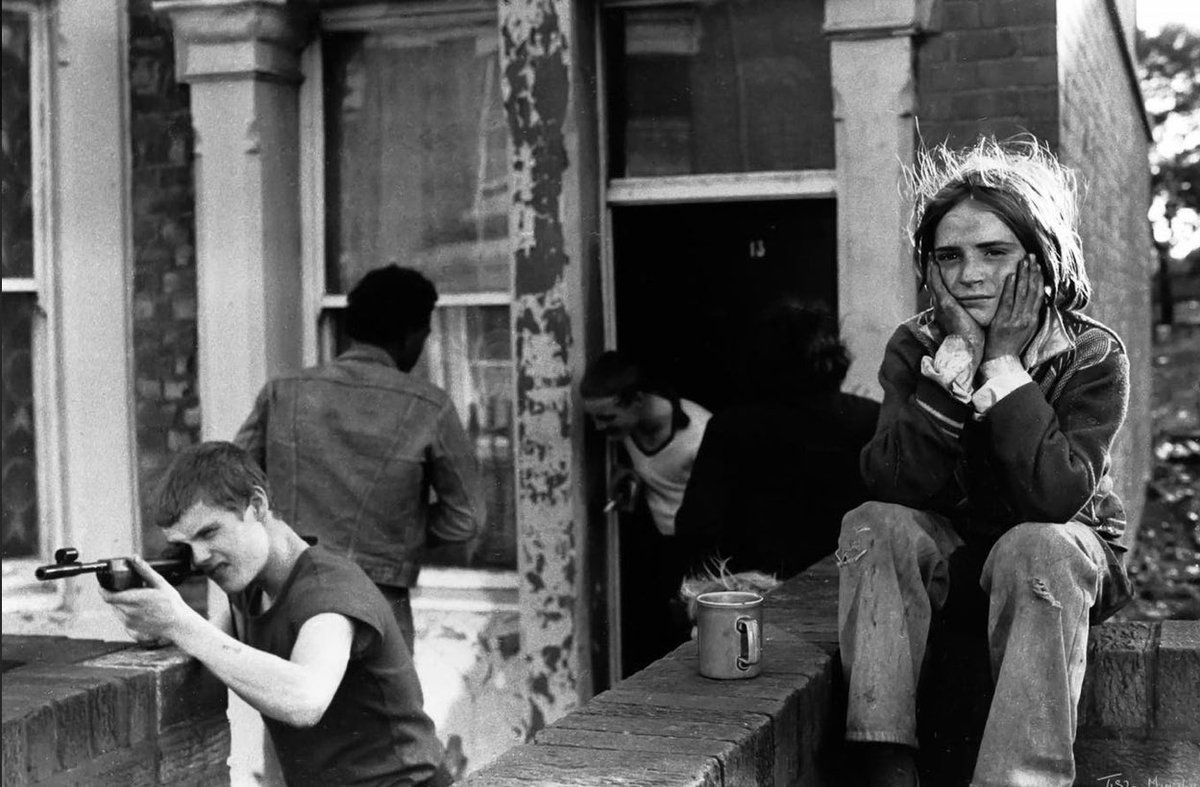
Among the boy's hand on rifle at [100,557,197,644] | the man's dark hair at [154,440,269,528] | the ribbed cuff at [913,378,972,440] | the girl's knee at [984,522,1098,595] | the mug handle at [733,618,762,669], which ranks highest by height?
the ribbed cuff at [913,378,972,440]

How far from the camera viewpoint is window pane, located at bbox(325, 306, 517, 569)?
6.21m

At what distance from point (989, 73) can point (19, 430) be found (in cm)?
415

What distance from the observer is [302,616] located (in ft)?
11.4

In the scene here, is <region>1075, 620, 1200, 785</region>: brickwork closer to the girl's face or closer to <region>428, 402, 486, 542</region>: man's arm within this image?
the girl's face

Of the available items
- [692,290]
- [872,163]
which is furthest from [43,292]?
[872,163]

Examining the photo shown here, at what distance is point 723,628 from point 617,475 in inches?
97.5

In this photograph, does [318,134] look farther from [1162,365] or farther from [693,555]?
[1162,365]

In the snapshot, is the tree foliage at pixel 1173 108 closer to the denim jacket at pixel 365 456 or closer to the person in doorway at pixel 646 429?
the person in doorway at pixel 646 429

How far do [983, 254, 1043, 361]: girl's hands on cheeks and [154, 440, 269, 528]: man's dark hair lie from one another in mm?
1684

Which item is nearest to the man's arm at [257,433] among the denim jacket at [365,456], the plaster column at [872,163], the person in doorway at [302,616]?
the denim jacket at [365,456]

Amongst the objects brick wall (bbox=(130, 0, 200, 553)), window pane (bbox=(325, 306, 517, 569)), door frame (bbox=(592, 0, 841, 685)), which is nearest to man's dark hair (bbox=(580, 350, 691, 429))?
door frame (bbox=(592, 0, 841, 685))

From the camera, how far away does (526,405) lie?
586 cm

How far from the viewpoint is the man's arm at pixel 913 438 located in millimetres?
3420

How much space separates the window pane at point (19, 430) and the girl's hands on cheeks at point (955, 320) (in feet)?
14.3
